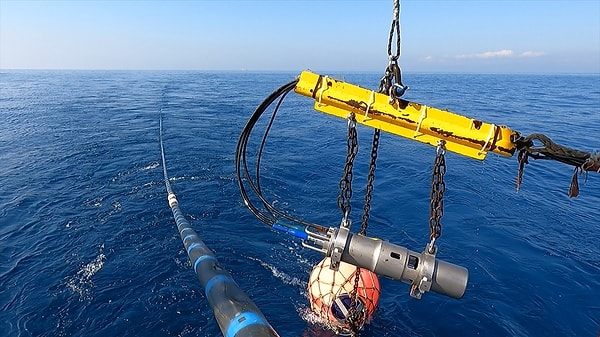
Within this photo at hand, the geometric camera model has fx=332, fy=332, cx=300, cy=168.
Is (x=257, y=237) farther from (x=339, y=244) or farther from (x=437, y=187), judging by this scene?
(x=437, y=187)

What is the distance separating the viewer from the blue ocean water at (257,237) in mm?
7477

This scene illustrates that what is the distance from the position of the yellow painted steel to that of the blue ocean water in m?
0.28

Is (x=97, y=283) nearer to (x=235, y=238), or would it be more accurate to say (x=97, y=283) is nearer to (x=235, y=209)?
(x=235, y=238)

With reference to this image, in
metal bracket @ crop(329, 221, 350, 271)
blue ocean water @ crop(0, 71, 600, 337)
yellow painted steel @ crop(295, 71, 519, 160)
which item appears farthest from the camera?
blue ocean water @ crop(0, 71, 600, 337)

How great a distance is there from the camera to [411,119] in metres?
3.63

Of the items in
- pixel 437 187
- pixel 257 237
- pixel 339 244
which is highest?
pixel 437 187

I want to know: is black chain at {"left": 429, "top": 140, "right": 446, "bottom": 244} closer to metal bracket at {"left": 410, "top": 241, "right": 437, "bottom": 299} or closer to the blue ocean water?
metal bracket at {"left": 410, "top": 241, "right": 437, "bottom": 299}

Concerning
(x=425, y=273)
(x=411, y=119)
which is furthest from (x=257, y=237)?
(x=411, y=119)

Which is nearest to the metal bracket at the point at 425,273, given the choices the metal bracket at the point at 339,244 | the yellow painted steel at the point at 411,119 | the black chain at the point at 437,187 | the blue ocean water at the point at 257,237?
the black chain at the point at 437,187

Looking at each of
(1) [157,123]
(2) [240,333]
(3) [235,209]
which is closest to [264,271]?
(3) [235,209]

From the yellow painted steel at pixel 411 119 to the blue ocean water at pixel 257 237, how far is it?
28 centimetres

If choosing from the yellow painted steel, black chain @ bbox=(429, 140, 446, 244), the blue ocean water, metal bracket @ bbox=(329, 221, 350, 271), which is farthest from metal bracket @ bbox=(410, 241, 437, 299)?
the blue ocean water

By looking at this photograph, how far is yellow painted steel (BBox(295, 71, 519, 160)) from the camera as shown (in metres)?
→ 3.59

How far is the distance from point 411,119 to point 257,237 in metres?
7.84
